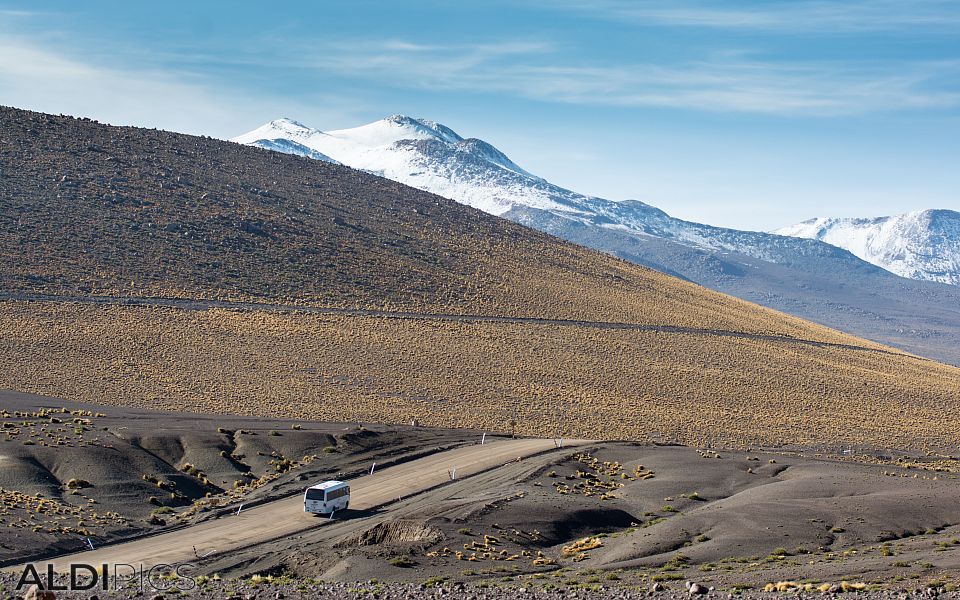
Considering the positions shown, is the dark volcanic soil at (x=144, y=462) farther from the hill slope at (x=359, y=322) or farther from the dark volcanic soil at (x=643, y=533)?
the hill slope at (x=359, y=322)

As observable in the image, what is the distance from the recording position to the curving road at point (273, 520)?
28.0m

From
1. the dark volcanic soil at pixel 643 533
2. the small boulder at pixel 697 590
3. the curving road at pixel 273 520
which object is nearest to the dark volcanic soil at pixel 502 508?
the dark volcanic soil at pixel 643 533

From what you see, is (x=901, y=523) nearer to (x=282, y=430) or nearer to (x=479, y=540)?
(x=479, y=540)

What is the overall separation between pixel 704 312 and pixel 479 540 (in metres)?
77.3

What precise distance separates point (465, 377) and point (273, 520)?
35583mm

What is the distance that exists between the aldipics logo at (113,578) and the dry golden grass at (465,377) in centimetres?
2764

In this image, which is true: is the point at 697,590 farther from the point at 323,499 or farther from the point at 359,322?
the point at 359,322

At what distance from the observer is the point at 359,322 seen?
257ft

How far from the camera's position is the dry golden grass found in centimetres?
5747

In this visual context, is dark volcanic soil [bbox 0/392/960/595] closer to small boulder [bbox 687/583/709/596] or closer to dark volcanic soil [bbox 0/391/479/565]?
dark volcanic soil [bbox 0/391/479/565]

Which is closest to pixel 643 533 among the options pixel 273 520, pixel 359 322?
pixel 273 520

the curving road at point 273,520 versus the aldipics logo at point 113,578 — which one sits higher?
the aldipics logo at point 113,578

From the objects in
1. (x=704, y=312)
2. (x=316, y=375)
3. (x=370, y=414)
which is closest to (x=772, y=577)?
(x=370, y=414)

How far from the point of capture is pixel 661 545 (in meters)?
28.8
